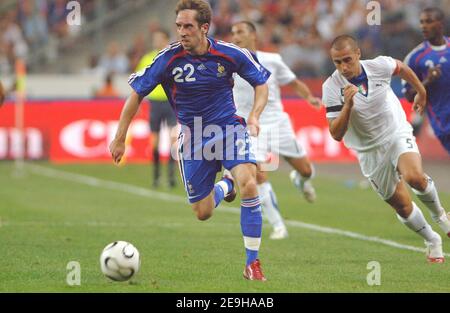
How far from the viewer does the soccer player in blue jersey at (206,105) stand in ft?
30.3

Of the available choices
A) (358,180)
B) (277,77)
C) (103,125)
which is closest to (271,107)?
(277,77)

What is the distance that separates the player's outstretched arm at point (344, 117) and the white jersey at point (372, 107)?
26cm

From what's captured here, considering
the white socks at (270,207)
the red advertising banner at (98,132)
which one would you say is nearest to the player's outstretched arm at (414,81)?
the white socks at (270,207)

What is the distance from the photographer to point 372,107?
10.3m

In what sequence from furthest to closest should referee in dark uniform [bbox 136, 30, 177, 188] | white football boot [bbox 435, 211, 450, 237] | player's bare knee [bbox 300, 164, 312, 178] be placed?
referee in dark uniform [bbox 136, 30, 177, 188] → player's bare knee [bbox 300, 164, 312, 178] → white football boot [bbox 435, 211, 450, 237]

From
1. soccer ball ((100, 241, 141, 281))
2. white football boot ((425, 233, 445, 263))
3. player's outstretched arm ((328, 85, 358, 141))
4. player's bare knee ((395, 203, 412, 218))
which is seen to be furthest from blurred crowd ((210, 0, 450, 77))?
soccer ball ((100, 241, 141, 281))

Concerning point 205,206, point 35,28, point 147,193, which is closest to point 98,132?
point 147,193

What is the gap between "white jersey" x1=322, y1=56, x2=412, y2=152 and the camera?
1014 cm

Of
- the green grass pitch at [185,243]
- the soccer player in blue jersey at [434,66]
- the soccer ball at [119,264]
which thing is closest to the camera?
the soccer ball at [119,264]

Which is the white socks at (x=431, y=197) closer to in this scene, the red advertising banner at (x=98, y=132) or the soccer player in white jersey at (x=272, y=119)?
the soccer player in white jersey at (x=272, y=119)

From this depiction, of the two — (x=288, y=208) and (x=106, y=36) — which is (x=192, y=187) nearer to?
(x=288, y=208)

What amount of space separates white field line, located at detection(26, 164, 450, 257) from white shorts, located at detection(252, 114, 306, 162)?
3.39 ft

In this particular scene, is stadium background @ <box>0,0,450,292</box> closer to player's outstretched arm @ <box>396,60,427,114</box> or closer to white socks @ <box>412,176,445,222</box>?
white socks @ <box>412,176,445,222</box>

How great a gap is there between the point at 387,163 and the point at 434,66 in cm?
246
